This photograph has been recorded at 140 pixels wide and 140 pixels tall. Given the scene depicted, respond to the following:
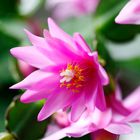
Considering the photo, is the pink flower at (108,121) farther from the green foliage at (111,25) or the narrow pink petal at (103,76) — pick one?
the green foliage at (111,25)

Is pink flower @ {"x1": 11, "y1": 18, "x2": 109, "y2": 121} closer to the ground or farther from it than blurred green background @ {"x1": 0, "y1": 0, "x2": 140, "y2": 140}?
farther from it

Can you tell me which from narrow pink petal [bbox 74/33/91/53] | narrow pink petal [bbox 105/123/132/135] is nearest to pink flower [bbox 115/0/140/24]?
narrow pink petal [bbox 74/33/91/53]

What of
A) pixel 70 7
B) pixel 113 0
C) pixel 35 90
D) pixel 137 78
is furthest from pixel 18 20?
pixel 35 90

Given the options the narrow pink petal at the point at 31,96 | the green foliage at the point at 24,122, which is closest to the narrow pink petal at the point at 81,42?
the narrow pink petal at the point at 31,96

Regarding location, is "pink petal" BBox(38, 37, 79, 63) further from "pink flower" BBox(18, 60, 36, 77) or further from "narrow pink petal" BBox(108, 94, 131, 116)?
"pink flower" BBox(18, 60, 36, 77)

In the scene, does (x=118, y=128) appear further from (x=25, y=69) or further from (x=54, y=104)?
(x=25, y=69)

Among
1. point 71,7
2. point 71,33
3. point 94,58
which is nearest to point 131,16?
point 94,58

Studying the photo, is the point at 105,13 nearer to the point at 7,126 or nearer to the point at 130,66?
the point at 130,66
